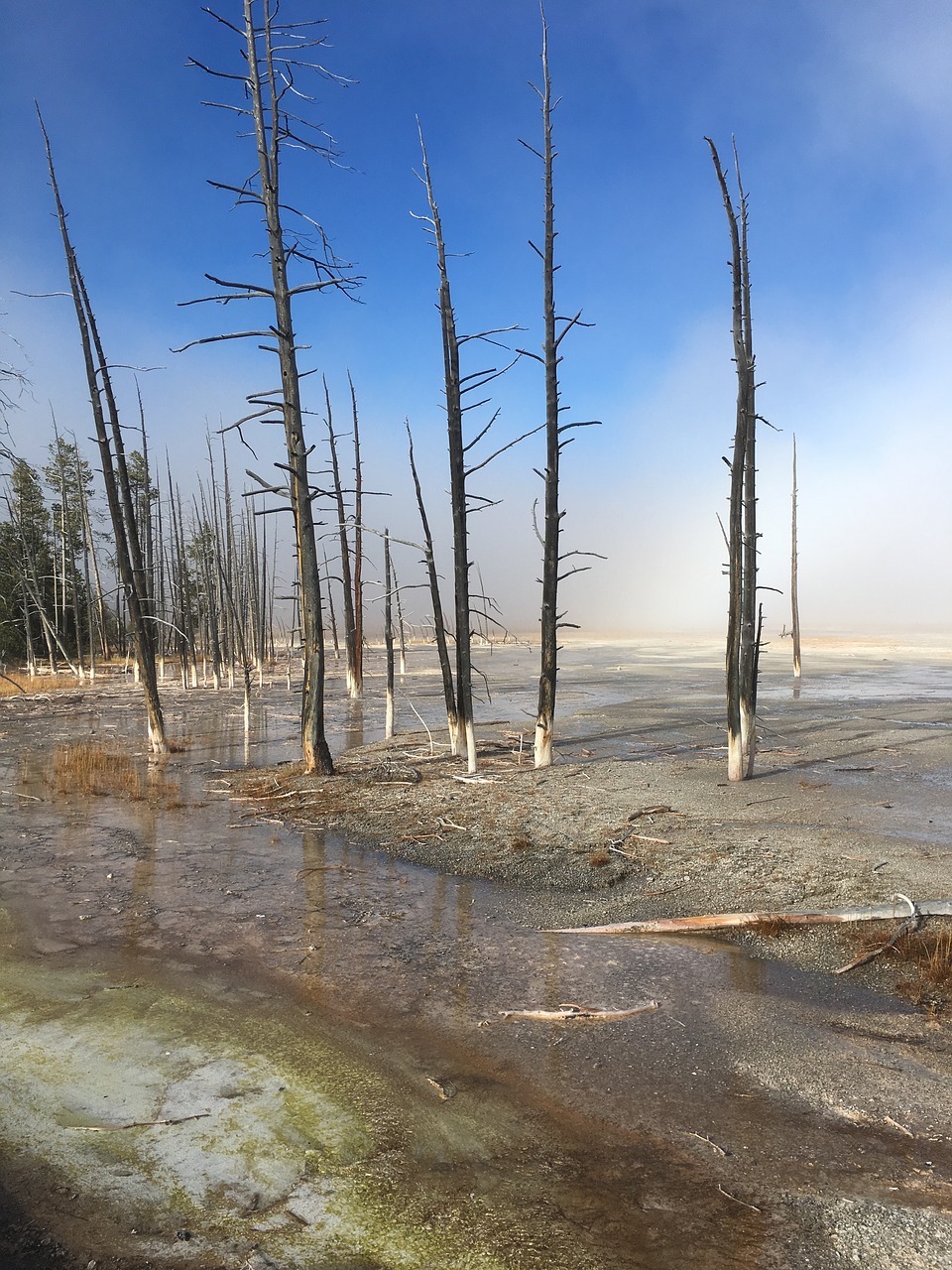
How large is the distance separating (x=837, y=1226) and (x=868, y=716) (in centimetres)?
1730

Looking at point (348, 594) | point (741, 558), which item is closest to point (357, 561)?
point (348, 594)

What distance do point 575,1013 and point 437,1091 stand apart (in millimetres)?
1196

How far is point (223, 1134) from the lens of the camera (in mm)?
3719

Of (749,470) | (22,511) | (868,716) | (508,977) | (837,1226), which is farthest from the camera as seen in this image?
(22,511)

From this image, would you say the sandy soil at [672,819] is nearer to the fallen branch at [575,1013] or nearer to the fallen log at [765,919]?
the fallen log at [765,919]

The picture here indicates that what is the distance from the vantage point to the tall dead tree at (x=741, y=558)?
1108 centimetres

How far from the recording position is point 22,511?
124ft

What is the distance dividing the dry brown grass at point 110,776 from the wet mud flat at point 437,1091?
4.66 metres

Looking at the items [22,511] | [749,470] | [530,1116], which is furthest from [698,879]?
[22,511]

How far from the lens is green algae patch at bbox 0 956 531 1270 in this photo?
3092 mm

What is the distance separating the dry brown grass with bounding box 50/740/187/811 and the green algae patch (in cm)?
695

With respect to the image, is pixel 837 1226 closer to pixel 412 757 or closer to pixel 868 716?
pixel 412 757

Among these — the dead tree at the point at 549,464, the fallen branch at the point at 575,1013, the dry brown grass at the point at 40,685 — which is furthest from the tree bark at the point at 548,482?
the dry brown grass at the point at 40,685

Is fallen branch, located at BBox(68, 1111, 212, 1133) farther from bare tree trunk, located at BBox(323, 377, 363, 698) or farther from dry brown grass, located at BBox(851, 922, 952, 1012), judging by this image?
bare tree trunk, located at BBox(323, 377, 363, 698)
